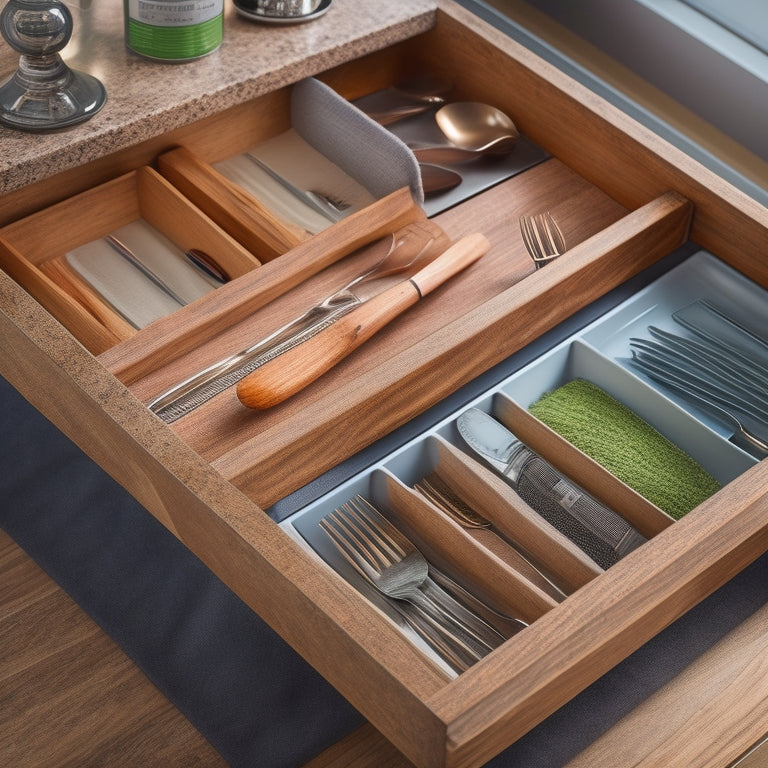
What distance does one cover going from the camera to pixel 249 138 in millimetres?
1267

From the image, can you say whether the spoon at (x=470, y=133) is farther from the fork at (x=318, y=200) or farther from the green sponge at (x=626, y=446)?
the green sponge at (x=626, y=446)

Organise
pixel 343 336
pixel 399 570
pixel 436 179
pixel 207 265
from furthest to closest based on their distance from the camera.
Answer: pixel 436 179 < pixel 207 265 < pixel 343 336 < pixel 399 570

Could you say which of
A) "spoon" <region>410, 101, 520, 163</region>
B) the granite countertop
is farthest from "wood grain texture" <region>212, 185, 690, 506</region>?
the granite countertop

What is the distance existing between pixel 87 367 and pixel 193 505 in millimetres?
155

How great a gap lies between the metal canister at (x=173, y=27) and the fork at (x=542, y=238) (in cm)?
38

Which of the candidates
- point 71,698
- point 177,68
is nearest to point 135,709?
point 71,698

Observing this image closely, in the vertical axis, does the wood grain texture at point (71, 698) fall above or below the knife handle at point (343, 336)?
below

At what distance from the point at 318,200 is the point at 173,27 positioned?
23 cm

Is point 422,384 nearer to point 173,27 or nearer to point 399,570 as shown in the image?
point 399,570

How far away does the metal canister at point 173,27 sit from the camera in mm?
1138

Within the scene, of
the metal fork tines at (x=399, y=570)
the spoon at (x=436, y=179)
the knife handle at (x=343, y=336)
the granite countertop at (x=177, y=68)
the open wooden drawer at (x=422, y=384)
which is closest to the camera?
the open wooden drawer at (x=422, y=384)

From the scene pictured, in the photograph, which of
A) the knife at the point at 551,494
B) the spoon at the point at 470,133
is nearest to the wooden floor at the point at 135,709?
the knife at the point at 551,494

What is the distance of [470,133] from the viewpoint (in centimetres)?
126

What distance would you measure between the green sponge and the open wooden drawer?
0.07 metres
